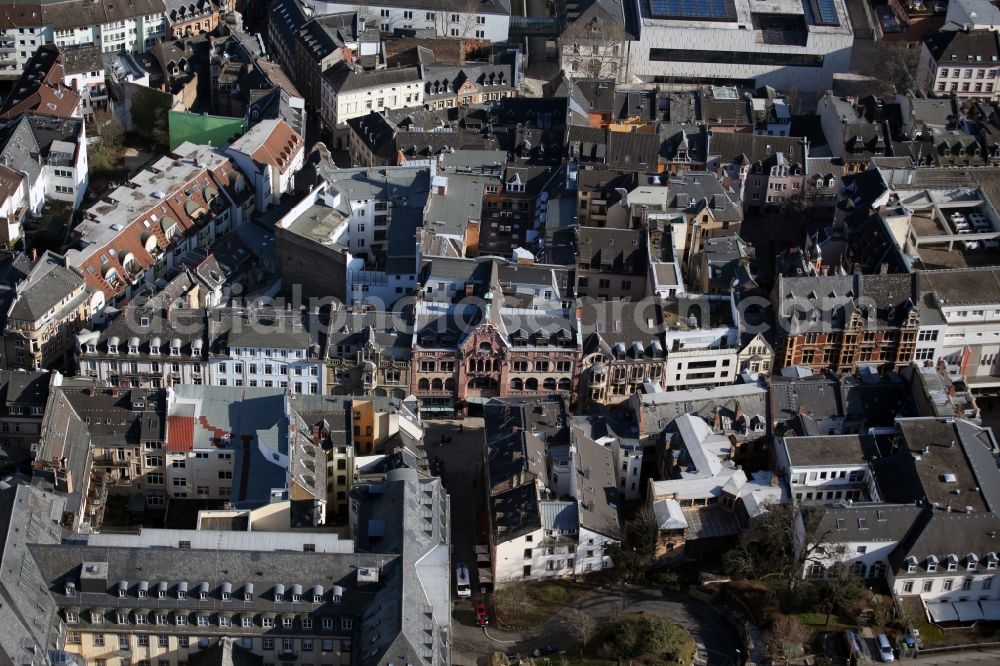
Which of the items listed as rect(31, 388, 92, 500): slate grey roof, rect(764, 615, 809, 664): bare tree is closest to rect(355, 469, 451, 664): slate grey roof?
rect(31, 388, 92, 500): slate grey roof

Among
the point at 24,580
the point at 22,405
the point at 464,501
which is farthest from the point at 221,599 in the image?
the point at 22,405

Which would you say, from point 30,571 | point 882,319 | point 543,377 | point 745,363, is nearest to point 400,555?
point 30,571

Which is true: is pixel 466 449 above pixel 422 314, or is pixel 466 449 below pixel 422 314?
below

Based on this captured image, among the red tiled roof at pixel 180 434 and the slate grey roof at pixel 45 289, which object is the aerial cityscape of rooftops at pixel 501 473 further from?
the slate grey roof at pixel 45 289

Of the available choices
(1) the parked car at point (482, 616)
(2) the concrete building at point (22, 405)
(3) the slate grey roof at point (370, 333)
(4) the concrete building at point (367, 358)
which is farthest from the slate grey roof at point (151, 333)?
(1) the parked car at point (482, 616)

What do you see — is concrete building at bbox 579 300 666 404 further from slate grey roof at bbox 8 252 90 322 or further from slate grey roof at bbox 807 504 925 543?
slate grey roof at bbox 8 252 90 322

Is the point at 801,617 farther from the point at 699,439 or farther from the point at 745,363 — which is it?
the point at 745,363
